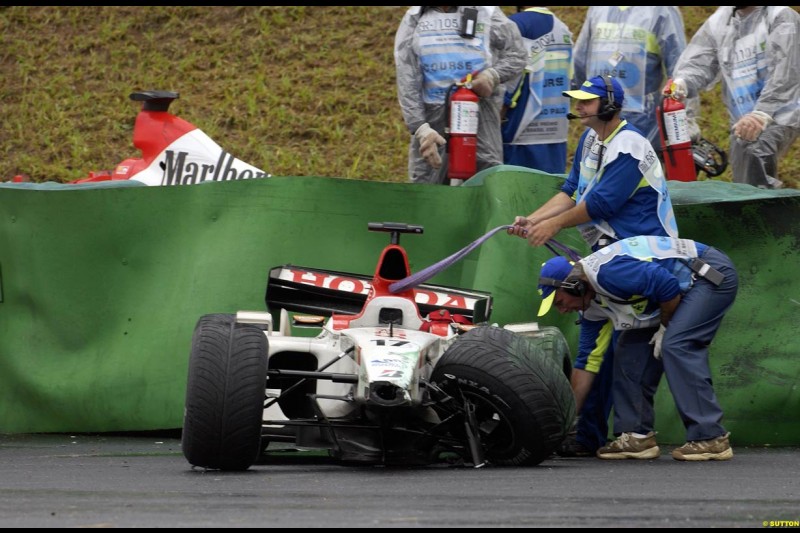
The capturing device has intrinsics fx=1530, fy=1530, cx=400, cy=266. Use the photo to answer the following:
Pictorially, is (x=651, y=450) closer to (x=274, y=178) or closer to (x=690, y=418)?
(x=690, y=418)

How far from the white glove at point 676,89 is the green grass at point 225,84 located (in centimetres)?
522

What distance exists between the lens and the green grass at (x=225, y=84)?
16.1 metres

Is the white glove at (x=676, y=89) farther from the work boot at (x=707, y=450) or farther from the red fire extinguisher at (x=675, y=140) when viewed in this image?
the work boot at (x=707, y=450)

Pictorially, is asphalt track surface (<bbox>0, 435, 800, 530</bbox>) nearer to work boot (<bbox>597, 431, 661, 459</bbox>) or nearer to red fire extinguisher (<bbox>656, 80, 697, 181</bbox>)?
work boot (<bbox>597, 431, 661, 459</bbox>)

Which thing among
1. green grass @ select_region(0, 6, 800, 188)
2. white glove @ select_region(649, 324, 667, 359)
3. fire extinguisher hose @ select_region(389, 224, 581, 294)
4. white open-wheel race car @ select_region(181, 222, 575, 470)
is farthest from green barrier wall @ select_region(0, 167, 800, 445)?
green grass @ select_region(0, 6, 800, 188)

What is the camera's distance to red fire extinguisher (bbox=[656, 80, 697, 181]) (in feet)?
34.1

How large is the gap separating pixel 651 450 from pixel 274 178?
3.07 metres

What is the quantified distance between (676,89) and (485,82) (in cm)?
134

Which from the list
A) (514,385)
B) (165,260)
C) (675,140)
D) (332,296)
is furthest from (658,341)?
(165,260)

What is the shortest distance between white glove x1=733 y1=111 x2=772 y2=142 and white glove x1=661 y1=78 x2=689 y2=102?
1.49 ft

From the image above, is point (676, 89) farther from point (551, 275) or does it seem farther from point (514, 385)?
point (514, 385)

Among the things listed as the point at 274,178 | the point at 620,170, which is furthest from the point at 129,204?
the point at 620,170

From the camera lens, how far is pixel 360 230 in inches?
397

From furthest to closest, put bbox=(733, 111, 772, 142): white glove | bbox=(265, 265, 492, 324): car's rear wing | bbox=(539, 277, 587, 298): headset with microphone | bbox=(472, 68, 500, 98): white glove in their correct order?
1. bbox=(472, 68, 500, 98): white glove
2. bbox=(733, 111, 772, 142): white glove
3. bbox=(265, 265, 492, 324): car's rear wing
4. bbox=(539, 277, 587, 298): headset with microphone
